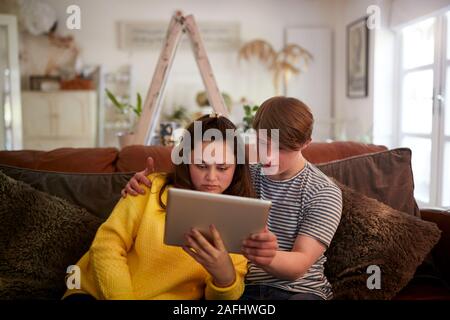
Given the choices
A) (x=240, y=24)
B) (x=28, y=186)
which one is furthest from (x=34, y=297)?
(x=240, y=24)

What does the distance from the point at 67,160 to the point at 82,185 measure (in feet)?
0.59

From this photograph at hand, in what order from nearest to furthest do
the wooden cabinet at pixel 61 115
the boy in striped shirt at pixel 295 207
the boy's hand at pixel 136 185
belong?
the boy in striped shirt at pixel 295 207, the boy's hand at pixel 136 185, the wooden cabinet at pixel 61 115

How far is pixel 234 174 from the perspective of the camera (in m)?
1.25

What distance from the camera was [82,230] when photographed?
1.49m

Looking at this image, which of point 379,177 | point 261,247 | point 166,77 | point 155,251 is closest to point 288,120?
point 261,247

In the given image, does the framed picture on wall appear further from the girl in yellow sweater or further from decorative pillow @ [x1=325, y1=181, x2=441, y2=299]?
the girl in yellow sweater

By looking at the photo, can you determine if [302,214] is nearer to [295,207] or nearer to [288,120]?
[295,207]

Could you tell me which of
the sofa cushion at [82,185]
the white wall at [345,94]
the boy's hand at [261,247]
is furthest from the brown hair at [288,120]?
the white wall at [345,94]

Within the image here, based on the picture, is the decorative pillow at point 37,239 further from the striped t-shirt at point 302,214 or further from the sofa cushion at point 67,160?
the striped t-shirt at point 302,214

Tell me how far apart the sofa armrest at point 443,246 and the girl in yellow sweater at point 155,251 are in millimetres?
737

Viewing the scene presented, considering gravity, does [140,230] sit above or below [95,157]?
below

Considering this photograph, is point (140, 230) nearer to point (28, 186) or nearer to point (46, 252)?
point (46, 252)

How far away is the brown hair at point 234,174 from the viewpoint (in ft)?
3.95

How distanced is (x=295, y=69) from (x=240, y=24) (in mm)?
791
